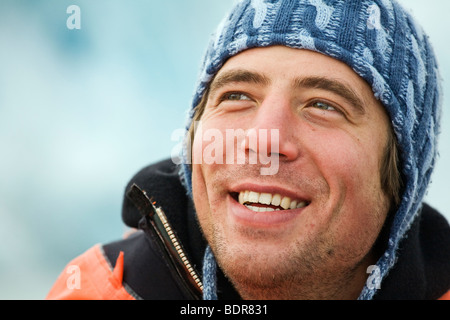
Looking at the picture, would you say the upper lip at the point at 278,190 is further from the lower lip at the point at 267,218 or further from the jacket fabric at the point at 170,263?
the jacket fabric at the point at 170,263

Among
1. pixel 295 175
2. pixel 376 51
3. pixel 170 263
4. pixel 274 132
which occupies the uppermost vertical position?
pixel 376 51

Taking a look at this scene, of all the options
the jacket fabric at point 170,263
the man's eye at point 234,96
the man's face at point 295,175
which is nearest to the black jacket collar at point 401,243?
the jacket fabric at point 170,263

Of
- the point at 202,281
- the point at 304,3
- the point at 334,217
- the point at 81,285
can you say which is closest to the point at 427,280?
the point at 334,217

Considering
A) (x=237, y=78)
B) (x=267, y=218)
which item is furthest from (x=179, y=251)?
(x=237, y=78)

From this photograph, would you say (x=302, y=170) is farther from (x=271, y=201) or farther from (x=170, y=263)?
(x=170, y=263)

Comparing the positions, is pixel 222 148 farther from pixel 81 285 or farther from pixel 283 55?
pixel 81 285

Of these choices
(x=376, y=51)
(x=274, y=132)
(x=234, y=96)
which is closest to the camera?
(x=274, y=132)

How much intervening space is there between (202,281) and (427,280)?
2.83 ft

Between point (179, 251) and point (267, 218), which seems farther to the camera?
point (179, 251)

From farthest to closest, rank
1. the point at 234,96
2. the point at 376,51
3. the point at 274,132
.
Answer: the point at 234,96 → the point at 376,51 → the point at 274,132

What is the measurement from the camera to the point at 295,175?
5.62 feet

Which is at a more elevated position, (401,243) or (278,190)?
(278,190)

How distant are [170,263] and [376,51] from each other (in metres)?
1.09

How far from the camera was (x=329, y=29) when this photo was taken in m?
1.82
